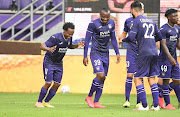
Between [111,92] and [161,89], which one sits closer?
[161,89]

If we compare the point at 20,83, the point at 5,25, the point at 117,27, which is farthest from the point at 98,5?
the point at 5,25

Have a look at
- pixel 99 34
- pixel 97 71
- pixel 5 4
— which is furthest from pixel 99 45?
pixel 5 4

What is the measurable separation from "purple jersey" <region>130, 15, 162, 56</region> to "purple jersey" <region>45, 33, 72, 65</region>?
2.00m

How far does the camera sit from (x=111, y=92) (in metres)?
18.0

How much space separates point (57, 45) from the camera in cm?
1175

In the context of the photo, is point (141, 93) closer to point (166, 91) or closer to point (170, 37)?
point (166, 91)

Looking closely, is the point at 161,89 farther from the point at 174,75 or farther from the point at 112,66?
the point at 112,66

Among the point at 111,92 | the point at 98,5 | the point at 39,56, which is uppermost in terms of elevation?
the point at 98,5

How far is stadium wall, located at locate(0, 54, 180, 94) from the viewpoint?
59.4ft

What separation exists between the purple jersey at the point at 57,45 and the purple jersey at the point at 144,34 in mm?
2004

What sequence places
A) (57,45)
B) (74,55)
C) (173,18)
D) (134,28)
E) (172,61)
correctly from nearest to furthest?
(134,28) < (172,61) < (173,18) < (57,45) < (74,55)

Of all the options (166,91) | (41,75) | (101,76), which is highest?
(101,76)

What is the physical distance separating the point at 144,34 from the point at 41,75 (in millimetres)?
8375

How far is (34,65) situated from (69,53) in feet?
4.22
